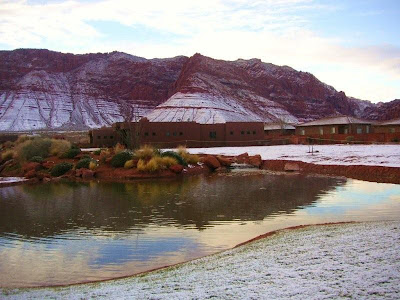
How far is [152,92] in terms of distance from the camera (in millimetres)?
140500

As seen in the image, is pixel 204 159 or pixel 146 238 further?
pixel 204 159

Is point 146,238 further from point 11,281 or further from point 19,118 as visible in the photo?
point 19,118

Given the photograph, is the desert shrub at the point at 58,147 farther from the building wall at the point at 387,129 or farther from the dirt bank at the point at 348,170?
the building wall at the point at 387,129

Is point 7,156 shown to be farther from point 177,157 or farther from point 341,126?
point 341,126

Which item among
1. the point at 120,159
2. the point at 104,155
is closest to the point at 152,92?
the point at 104,155

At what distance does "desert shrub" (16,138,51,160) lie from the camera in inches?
1495

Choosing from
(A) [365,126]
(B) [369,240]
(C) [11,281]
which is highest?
(A) [365,126]

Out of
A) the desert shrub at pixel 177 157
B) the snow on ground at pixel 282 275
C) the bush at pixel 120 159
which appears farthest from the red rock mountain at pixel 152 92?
the snow on ground at pixel 282 275

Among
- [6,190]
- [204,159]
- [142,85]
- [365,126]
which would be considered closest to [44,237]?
[6,190]

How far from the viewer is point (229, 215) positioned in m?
14.9

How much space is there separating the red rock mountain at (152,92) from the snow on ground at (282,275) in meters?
79.3

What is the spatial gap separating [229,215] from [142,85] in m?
131

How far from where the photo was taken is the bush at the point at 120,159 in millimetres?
32500

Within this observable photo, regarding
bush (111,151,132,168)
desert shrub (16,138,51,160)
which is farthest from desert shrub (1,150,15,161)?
bush (111,151,132,168)
